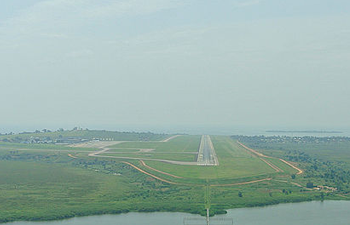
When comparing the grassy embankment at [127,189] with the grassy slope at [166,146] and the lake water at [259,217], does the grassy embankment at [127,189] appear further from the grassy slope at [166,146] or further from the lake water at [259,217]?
the grassy slope at [166,146]

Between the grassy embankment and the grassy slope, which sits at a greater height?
the grassy slope

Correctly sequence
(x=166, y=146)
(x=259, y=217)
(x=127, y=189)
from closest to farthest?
(x=259, y=217)
(x=127, y=189)
(x=166, y=146)

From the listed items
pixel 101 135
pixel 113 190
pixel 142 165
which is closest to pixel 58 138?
pixel 101 135

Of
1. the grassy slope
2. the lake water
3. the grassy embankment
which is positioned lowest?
the lake water

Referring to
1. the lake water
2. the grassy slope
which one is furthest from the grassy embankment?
the grassy slope

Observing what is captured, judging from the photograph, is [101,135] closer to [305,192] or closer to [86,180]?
[86,180]

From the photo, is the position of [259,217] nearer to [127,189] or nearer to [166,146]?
[127,189]

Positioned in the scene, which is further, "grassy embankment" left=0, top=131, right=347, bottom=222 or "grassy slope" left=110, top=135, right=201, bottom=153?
"grassy slope" left=110, top=135, right=201, bottom=153

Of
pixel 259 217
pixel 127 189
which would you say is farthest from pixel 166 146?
pixel 259 217

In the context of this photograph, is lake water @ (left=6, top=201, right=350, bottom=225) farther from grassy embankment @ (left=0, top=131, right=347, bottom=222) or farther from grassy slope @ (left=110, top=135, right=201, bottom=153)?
grassy slope @ (left=110, top=135, right=201, bottom=153)
